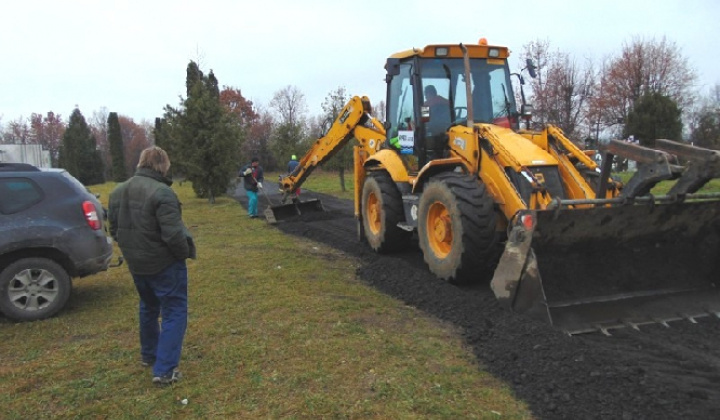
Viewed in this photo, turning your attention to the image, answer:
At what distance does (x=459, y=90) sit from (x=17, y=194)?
5.73 meters

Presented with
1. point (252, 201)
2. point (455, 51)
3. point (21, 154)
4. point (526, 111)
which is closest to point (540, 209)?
point (526, 111)

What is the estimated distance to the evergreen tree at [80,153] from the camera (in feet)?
141

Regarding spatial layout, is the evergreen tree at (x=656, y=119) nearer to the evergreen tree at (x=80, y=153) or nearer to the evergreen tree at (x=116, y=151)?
the evergreen tree at (x=116, y=151)

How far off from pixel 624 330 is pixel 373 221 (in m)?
4.84

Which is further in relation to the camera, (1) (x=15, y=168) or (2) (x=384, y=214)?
(2) (x=384, y=214)

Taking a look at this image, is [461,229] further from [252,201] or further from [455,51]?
[252,201]

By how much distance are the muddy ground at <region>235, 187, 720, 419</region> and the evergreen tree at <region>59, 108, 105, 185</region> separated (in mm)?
43955

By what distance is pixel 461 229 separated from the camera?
19.3 ft

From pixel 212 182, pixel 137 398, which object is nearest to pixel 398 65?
pixel 137 398

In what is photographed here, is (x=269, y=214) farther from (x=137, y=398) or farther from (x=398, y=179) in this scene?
(x=137, y=398)

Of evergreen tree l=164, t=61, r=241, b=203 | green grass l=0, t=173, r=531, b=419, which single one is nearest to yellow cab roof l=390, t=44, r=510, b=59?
green grass l=0, t=173, r=531, b=419

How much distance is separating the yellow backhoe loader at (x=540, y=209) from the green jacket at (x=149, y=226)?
3.00m

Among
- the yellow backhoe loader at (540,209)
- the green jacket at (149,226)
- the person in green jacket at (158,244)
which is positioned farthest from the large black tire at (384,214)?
the green jacket at (149,226)

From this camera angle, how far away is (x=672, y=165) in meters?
4.84
